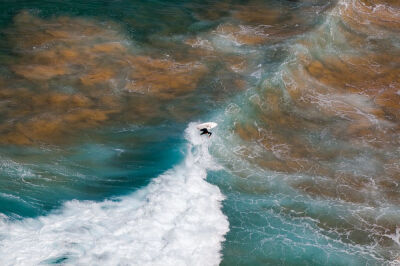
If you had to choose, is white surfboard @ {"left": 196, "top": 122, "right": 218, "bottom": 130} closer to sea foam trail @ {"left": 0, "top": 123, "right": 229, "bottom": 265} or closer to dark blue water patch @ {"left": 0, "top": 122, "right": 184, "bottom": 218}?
dark blue water patch @ {"left": 0, "top": 122, "right": 184, "bottom": 218}

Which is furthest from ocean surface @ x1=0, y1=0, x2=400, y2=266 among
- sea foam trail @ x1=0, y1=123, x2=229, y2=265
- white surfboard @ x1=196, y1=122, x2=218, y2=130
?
white surfboard @ x1=196, y1=122, x2=218, y2=130

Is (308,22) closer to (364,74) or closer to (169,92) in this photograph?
(364,74)

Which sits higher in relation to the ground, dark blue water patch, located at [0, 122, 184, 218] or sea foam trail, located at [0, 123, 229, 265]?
dark blue water patch, located at [0, 122, 184, 218]

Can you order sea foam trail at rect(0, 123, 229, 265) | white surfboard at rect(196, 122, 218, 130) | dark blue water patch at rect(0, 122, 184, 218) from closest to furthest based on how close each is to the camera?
sea foam trail at rect(0, 123, 229, 265) → dark blue water patch at rect(0, 122, 184, 218) → white surfboard at rect(196, 122, 218, 130)

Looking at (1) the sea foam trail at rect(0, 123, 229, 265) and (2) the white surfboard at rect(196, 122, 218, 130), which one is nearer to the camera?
(1) the sea foam trail at rect(0, 123, 229, 265)

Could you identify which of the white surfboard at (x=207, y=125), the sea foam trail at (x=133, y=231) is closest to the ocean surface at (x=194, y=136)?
the sea foam trail at (x=133, y=231)

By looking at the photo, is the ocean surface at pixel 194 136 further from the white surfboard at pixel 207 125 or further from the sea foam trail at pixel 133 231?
the white surfboard at pixel 207 125

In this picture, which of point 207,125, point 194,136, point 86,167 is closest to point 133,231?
point 86,167

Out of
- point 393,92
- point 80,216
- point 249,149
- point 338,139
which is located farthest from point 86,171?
point 393,92
